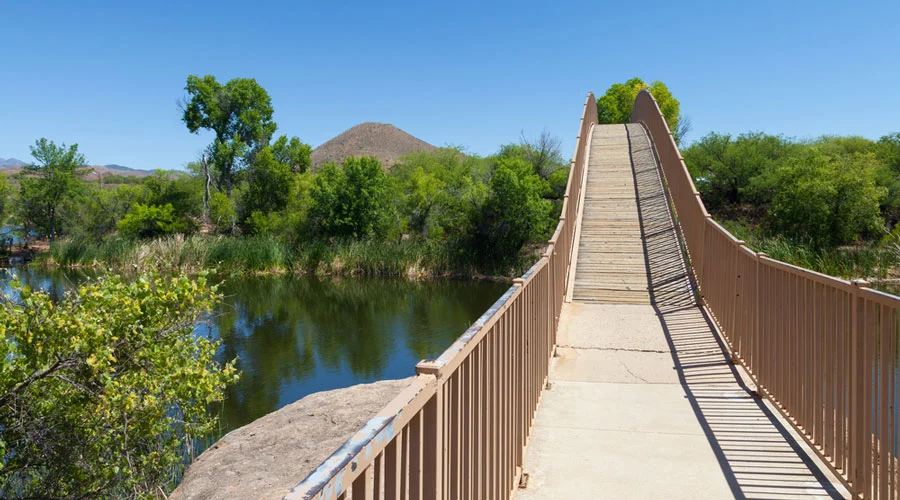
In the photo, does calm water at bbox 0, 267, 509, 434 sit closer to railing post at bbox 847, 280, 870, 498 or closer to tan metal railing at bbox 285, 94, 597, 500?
tan metal railing at bbox 285, 94, 597, 500

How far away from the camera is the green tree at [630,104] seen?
5122cm

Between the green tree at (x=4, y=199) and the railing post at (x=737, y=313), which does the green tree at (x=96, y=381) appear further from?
the green tree at (x=4, y=199)

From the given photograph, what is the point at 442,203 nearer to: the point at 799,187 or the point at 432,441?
the point at 799,187

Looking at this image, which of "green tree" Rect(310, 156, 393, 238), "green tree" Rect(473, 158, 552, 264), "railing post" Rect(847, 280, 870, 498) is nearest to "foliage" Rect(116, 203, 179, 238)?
"green tree" Rect(310, 156, 393, 238)

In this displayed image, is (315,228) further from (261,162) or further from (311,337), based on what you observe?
(311,337)

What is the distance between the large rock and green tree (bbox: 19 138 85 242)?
42014mm

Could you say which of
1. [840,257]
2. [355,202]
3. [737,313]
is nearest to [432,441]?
[737,313]

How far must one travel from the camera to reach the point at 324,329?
71.9ft

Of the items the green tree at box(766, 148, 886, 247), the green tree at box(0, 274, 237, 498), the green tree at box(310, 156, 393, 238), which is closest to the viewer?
the green tree at box(0, 274, 237, 498)

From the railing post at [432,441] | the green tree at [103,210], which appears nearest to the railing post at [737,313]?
the railing post at [432,441]

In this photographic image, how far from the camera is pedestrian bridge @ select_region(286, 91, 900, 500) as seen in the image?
2412 millimetres

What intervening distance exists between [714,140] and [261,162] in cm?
2918

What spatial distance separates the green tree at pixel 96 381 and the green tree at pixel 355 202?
28.6m

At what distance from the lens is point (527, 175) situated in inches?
1312
